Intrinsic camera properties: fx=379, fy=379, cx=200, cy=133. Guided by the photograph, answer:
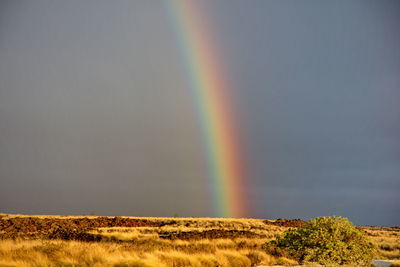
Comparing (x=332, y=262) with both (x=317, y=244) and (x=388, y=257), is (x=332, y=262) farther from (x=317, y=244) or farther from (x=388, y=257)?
(x=388, y=257)

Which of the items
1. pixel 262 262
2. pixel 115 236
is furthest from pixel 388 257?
pixel 115 236

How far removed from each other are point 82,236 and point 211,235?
786 cm

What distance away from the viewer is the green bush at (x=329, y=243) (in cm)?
1333

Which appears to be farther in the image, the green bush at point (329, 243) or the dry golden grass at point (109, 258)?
the green bush at point (329, 243)

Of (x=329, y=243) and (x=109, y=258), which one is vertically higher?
(x=329, y=243)

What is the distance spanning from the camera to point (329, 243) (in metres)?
13.4

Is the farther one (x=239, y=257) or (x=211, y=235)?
(x=211, y=235)

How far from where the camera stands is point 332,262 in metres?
13.3

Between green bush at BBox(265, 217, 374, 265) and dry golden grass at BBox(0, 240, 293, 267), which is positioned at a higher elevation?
green bush at BBox(265, 217, 374, 265)

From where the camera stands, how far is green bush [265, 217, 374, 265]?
13.3 metres

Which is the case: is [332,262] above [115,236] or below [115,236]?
below

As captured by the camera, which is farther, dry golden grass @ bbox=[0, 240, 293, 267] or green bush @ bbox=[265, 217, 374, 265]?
green bush @ bbox=[265, 217, 374, 265]

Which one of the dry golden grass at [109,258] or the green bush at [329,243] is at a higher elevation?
the green bush at [329,243]

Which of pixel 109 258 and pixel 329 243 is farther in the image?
pixel 329 243
